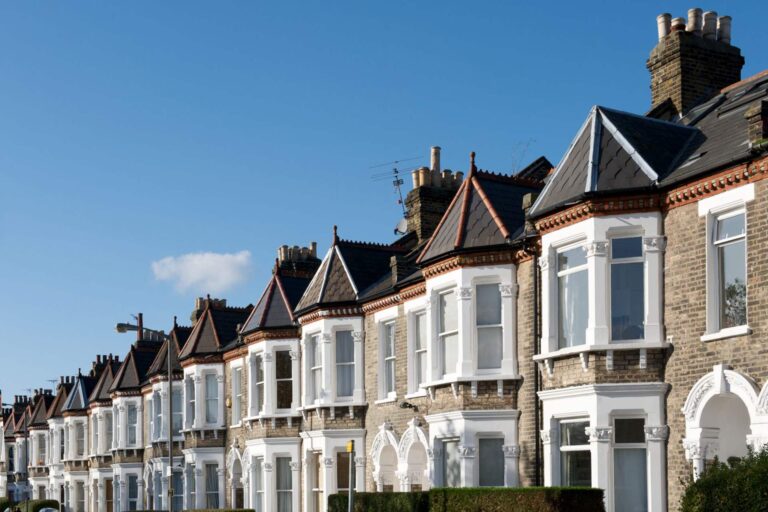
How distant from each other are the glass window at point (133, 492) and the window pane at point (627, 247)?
34.2 metres

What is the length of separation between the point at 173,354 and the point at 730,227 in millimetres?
31189

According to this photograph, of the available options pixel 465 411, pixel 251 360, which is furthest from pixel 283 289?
pixel 465 411

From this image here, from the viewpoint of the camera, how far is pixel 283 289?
36094 millimetres

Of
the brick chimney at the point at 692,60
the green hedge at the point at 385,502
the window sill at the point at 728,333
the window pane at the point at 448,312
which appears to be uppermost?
the brick chimney at the point at 692,60

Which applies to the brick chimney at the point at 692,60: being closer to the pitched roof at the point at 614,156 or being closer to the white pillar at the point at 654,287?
the pitched roof at the point at 614,156

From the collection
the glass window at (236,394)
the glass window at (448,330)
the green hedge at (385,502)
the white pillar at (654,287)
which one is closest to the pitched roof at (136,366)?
the glass window at (236,394)

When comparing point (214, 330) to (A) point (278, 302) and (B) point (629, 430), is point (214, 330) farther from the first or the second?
(B) point (629, 430)

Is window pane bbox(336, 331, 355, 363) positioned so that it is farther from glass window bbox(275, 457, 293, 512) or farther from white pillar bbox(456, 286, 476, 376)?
white pillar bbox(456, 286, 476, 376)

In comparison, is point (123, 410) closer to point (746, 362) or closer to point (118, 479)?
point (118, 479)

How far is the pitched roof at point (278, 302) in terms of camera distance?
115 ft

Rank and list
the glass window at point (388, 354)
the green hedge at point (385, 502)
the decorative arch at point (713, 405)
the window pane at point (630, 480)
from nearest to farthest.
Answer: the decorative arch at point (713, 405) < the window pane at point (630, 480) < the green hedge at point (385, 502) < the glass window at point (388, 354)

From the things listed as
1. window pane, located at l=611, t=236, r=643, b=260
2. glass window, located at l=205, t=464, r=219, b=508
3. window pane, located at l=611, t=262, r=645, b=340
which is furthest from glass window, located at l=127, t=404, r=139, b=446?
window pane, located at l=611, t=236, r=643, b=260

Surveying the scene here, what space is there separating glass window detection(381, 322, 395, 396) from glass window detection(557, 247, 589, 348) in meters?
8.57

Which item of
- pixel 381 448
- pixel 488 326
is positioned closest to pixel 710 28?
pixel 488 326
